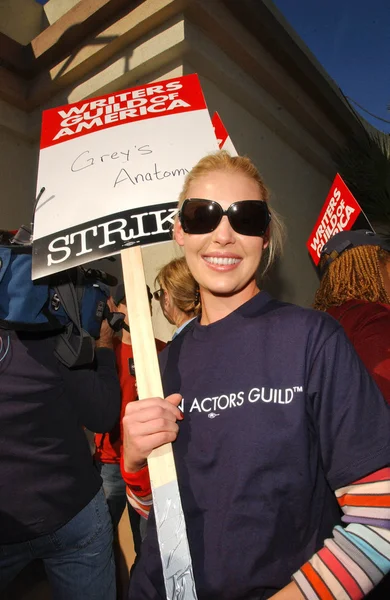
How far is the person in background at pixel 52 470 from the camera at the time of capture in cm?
137

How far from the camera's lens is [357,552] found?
715 mm

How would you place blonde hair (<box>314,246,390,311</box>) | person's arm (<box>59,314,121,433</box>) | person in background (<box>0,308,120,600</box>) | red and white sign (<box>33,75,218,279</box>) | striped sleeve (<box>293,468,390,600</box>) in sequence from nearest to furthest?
striped sleeve (<box>293,468,390,600</box>) < red and white sign (<box>33,75,218,279</box>) < person in background (<box>0,308,120,600</box>) < person's arm (<box>59,314,121,433</box>) < blonde hair (<box>314,246,390,311</box>)

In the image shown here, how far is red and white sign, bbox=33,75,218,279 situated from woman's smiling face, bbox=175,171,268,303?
0.52ft

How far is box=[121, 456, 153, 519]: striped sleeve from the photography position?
1.09 metres

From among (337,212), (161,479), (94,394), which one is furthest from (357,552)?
(337,212)

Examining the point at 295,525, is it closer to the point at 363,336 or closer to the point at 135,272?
the point at 135,272

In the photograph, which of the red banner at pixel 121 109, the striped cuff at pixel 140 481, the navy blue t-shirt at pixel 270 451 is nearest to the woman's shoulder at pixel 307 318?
the navy blue t-shirt at pixel 270 451

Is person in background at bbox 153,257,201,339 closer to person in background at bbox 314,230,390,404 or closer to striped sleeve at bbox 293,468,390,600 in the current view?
person in background at bbox 314,230,390,404

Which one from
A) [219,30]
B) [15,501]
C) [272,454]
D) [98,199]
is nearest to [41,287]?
[98,199]

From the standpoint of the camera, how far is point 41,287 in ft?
4.47

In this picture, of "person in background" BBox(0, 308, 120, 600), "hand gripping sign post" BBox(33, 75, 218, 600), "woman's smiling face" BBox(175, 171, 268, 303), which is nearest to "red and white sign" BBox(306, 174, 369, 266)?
"hand gripping sign post" BBox(33, 75, 218, 600)

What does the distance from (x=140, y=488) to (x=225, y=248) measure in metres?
0.71

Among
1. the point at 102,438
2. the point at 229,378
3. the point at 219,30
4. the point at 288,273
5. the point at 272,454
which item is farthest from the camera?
the point at 288,273

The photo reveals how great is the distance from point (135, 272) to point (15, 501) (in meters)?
0.93
